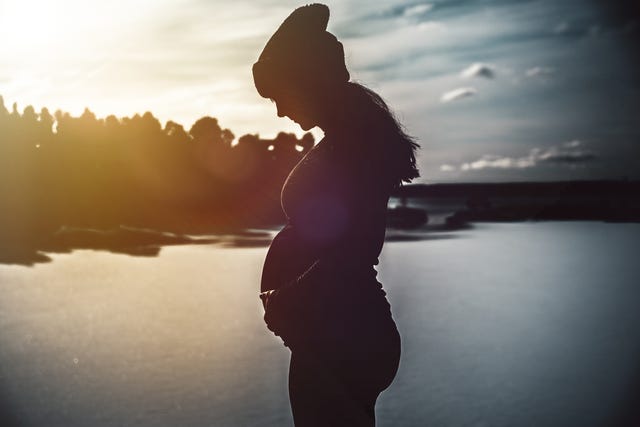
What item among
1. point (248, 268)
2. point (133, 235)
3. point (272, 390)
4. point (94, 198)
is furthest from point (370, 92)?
point (94, 198)

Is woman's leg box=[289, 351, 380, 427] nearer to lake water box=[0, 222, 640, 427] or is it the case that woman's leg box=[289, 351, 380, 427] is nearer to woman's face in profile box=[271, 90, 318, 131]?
woman's face in profile box=[271, 90, 318, 131]

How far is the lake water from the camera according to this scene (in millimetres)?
7547

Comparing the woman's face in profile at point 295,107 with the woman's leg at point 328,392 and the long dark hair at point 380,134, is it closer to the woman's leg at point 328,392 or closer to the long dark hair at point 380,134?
the long dark hair at point 380,134

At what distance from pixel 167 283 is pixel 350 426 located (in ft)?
45.1

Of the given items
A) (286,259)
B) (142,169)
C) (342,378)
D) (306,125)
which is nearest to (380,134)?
(306,125)

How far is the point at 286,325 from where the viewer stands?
78.3 inches

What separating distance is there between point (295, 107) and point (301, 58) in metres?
0.15

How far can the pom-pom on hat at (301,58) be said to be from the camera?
79.6 inches

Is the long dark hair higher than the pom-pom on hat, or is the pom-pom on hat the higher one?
the pom-pom on hat

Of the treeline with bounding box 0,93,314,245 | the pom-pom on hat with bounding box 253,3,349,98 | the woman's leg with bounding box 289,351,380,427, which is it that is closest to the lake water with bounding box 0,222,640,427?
the woman's leg with bounding box 289,351,380,427

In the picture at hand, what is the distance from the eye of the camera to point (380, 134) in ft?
6.57

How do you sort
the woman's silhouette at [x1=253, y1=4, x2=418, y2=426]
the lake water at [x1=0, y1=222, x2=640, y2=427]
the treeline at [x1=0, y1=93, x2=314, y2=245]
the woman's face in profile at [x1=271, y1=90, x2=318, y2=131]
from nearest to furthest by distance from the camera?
the woman's silhouette at [x1=253, y1=4, x2=418, y2=426] → the woman's face in profile at [x1=271, y1=90, x2=318, y2=131] → the lake water at [x1=0, y1=222, x2=640, y2=427] → the treeline at [x1=0, y1=93, x2=314, y2=245]

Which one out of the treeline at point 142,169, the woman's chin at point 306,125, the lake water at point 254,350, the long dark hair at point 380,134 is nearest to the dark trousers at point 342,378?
the long dark hair at point 380,134

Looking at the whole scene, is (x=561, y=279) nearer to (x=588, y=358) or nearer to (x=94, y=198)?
(x=588, y=358)
